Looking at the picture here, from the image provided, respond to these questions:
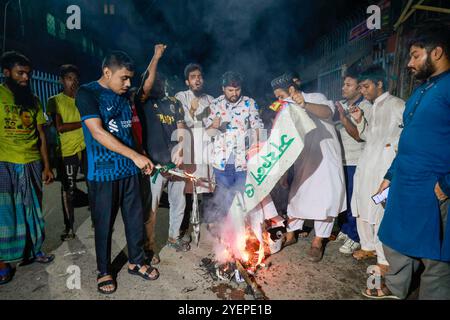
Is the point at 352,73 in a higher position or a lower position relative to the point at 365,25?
lower

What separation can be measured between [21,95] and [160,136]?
5.90ft

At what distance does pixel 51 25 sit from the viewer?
1284cm

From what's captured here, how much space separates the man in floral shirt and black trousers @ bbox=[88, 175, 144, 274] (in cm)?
148

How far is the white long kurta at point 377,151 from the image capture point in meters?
3.48

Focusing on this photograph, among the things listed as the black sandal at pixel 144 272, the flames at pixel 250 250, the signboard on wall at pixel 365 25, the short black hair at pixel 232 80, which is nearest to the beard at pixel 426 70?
the short black hair at pixel 232 80

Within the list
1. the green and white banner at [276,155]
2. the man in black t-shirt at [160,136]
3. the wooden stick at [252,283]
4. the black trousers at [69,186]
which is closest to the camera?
the wooden stick at [252,283]

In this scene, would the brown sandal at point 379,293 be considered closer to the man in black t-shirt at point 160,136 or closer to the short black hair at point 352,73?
A: the man in black t-shirt at point 160,136

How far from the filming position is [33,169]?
3803mm

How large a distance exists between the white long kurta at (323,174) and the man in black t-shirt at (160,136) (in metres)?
1.90

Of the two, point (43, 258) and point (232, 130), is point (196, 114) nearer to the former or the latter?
point (232, 130)

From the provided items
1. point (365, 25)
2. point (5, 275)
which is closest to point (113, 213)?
point (5, 275)

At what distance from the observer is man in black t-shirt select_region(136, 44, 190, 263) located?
382cm

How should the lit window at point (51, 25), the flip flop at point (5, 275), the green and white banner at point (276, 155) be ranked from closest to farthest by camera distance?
1. the flip flop at point (5, 275)
2. the green and white banner at point (276, 155)
3. the lit window at point (51, 25)

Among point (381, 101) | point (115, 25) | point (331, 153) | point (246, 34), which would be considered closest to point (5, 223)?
point (331, 153)
